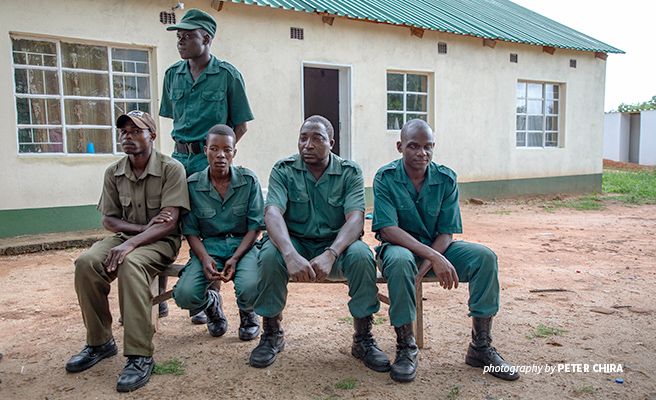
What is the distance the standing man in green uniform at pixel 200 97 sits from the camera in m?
3.63

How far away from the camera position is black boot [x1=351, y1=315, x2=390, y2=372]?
2758mm

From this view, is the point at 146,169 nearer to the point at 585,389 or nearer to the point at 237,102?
the point at 237,102

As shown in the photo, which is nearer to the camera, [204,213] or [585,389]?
[585,389]

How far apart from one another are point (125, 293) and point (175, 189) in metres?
0.74

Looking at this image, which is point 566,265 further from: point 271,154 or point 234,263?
point 271,154

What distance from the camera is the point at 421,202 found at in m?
3.09

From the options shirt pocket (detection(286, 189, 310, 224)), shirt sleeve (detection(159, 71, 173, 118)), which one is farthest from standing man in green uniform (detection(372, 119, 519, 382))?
shirt sleeve (detection(159, 71, 173, 118))

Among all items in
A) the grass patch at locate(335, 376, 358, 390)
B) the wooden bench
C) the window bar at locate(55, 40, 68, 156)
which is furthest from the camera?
the window bar at locate(55, 40, 68, 156)

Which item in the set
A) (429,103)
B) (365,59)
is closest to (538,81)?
(429,103)

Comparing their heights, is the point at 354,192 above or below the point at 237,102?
below

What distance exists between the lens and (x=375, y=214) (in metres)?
3.04

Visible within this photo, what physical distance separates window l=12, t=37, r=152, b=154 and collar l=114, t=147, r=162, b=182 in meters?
3.82

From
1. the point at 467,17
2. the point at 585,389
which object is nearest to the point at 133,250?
the point at 585,389

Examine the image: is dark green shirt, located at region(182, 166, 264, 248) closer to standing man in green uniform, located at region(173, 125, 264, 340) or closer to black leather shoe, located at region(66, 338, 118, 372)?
standing man in green uniform, located at region(173, 125, 264, 340)
